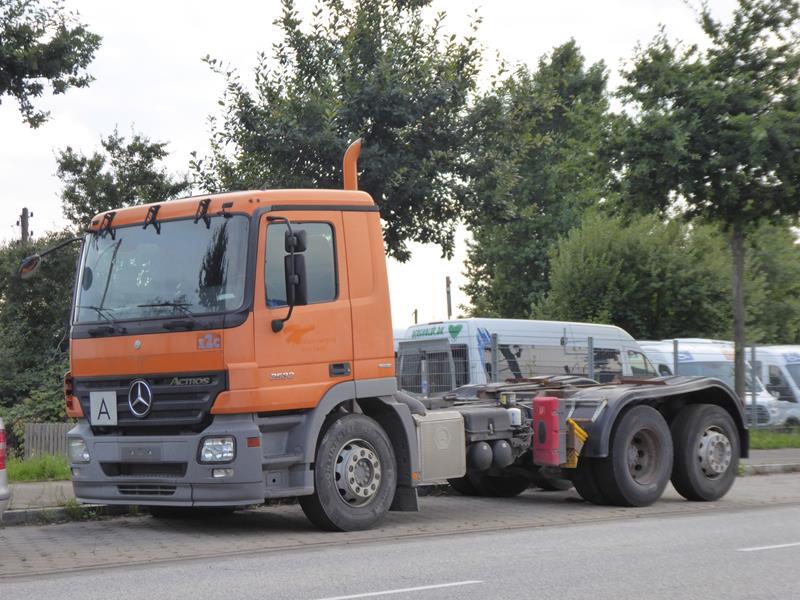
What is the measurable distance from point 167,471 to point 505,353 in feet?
40.2

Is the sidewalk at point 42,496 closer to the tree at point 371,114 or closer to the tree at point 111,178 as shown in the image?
the tree at point 371,114

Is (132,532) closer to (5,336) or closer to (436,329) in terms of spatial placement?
(436,329)

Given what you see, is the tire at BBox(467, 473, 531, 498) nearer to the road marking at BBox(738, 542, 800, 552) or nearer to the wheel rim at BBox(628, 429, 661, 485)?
the wheel rim at BBox(628, 429, 661, 485)

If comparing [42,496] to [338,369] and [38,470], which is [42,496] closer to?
[38,470]

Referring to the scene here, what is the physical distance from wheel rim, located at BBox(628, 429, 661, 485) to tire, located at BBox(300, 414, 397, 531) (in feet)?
10.4

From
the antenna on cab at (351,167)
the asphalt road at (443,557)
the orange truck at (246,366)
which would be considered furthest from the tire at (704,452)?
the antenna on cab at (351,167)

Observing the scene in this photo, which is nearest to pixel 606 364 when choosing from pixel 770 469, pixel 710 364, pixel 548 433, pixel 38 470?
pixel 770 469

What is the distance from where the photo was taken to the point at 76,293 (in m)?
11.7

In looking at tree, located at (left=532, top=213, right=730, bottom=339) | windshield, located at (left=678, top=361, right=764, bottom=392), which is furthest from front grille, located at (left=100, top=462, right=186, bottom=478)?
tree, located at (left=532, top=213, right=730, bottom=339)

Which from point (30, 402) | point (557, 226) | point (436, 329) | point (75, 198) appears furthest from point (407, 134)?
point (557, 226)

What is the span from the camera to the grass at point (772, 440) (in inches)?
912

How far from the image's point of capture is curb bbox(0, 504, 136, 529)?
11.9 metres

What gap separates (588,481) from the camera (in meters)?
13.5

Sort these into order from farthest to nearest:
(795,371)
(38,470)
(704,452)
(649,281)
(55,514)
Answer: (649,281) → (795,371) → (38,470) → (704,452) → (55,514)
